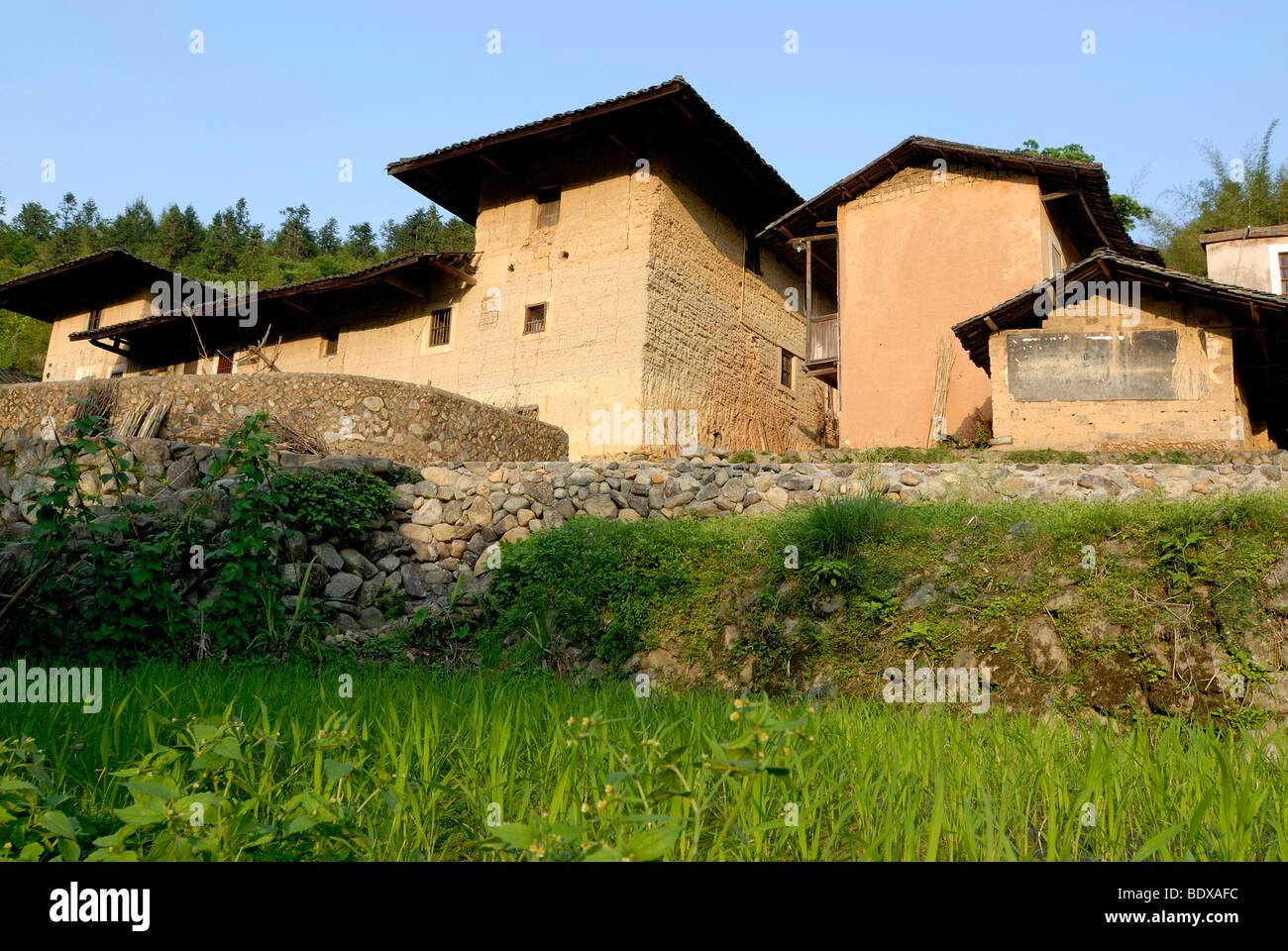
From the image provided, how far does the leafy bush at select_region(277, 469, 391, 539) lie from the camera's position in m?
7.67

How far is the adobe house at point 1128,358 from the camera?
12805mm

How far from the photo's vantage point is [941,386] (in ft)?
52.7

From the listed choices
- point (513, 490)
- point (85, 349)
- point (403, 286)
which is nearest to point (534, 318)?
point (403, 286)

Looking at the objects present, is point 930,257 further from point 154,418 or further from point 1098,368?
point 154,418

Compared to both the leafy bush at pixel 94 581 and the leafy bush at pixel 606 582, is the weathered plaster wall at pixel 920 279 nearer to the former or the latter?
the leafy bush at pixel 606 582

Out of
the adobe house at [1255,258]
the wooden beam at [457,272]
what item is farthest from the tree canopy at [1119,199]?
the wooden beam at [457,272]

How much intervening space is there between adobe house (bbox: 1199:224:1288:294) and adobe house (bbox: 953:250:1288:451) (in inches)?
386

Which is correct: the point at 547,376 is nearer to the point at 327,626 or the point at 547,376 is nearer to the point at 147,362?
the point at 327,626

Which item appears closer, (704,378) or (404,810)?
(404,810)
